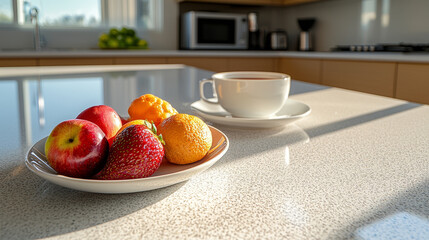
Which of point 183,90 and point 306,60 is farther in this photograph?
point 306,60

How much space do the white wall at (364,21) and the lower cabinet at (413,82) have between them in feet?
2.24

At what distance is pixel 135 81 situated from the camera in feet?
4.56

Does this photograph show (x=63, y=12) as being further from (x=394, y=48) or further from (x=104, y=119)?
(x=104, y=119)

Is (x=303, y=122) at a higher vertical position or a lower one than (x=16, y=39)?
lower

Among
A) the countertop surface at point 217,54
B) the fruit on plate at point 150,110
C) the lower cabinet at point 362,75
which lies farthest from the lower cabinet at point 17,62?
the fruit on plate at point 150,110

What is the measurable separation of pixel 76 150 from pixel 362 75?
114 inches

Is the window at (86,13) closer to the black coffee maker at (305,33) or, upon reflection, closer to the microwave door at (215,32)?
the microwave door at (215,32)

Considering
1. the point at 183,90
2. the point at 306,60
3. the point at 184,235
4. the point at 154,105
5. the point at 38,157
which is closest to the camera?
the point at 184,235

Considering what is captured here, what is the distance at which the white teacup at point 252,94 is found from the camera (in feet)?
2.26

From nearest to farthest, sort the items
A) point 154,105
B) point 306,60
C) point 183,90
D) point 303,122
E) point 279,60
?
point 154,105, point 303,122, point 183,90, point 306,60, point 279,60

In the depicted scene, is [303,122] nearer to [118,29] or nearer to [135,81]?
[135,81]

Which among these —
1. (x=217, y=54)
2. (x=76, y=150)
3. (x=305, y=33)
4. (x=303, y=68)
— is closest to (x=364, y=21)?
(x=305, y=33)

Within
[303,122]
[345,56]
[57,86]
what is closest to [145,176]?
[303,122]

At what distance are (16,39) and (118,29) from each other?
957 mm
